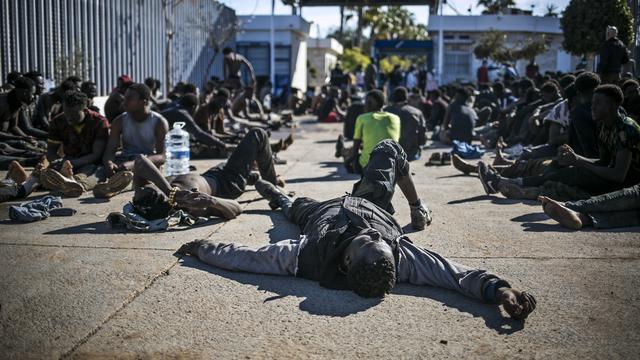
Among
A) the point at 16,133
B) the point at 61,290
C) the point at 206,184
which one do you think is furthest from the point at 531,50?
the point at 61,290

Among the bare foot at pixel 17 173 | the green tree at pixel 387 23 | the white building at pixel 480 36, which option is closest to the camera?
the bare foot at pixel 17 173

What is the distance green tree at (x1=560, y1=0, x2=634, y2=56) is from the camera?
17.6 m

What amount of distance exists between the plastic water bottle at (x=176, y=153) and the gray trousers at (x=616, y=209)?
5599 mm

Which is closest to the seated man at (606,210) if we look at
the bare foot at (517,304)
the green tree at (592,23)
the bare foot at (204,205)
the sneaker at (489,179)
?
the sneaker at (489,179)

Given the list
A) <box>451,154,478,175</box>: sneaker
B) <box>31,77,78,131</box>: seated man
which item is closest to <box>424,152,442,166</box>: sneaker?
<box>451,154,478,175</box>: sneaker

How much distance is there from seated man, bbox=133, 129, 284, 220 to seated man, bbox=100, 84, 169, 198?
133cm

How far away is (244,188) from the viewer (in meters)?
7.84

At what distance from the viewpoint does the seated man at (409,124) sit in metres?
11.9

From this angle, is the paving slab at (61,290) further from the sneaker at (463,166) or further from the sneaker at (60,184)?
the sneaker at (463,166)

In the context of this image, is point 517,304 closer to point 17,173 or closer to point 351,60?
point 17,173

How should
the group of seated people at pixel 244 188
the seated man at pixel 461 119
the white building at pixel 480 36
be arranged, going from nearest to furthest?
the group of seated people at pixel 244 188 < the seated man at pixel 461 119 < the white building at pixel 480 36

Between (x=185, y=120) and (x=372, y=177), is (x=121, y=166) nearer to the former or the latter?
(x=185, y=120)

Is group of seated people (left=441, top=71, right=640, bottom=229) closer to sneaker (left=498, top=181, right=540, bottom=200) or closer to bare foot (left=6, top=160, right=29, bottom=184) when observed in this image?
sneaker (left=498, top=181, right=540, bottom=200)

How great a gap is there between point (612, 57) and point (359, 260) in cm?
1012
